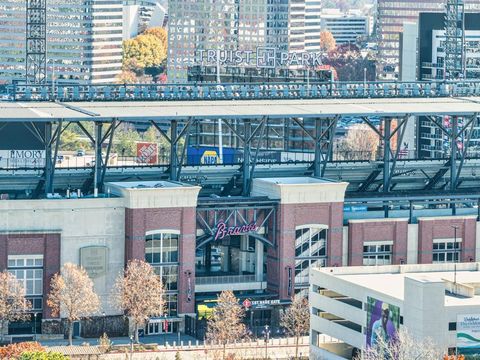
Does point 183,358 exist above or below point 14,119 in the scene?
below

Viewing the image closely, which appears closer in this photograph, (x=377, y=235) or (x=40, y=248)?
(x=40, y=248)

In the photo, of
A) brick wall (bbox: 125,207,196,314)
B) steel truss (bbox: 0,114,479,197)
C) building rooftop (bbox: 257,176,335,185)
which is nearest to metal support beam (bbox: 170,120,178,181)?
steel truss (bbox: 0,114,479,197)

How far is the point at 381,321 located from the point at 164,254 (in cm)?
2331

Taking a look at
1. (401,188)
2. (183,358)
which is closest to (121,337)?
(183,358)

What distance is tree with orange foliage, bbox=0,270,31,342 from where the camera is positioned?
164875 mm

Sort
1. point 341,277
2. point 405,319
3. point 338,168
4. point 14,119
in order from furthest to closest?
1. point 338,168
2. point 14,119
3. point 341,277
4. point 405,319

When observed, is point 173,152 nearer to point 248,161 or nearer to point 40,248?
point 248,161

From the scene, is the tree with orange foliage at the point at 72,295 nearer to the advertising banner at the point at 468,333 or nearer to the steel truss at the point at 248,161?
the steel truss at the point at 248,161

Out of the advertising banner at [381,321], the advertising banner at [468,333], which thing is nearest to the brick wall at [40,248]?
the advertising banner at [381,321]

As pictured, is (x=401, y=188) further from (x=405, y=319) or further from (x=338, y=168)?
(x=405, y=319)

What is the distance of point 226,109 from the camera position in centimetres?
18562

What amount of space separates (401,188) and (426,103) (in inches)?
318

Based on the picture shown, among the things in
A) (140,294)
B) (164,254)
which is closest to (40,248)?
(140,294)

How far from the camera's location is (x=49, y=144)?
573 ft
